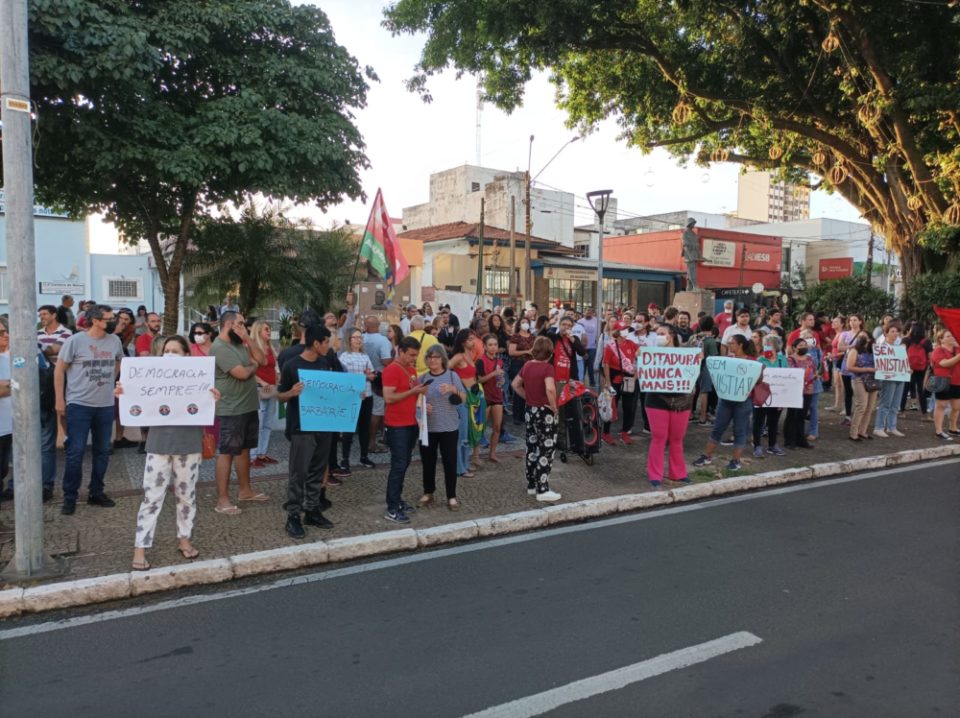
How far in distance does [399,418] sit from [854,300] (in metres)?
17.1

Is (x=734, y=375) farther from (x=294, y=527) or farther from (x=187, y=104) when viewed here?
(x=187, y=104)

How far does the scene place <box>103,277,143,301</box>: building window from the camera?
1125 inches

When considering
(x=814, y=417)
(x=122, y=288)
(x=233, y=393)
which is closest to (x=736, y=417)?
(x=814, y=417)

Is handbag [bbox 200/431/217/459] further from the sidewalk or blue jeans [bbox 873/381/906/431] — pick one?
blue jeans [bbox 873/381/906/431]

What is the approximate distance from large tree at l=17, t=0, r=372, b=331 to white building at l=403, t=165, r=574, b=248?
30.2 meters

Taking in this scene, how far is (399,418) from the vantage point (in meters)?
6.21

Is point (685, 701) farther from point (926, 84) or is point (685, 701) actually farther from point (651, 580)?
point (926, 84)

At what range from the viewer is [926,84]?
1447 centimetres

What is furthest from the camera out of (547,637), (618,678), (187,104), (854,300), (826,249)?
(826,249)

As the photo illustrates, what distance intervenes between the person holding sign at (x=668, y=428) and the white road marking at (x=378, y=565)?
55cm

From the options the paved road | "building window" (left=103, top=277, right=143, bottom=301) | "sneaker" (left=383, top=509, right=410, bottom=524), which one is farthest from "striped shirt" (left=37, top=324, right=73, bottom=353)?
"building window" (left=103, top=277, right=143, bottom=301)

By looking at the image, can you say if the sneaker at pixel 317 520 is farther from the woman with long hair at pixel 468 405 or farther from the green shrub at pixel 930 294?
the green shrub at pixel 930 294

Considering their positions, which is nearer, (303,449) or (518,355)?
(303,449)

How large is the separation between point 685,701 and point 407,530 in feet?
9.76
